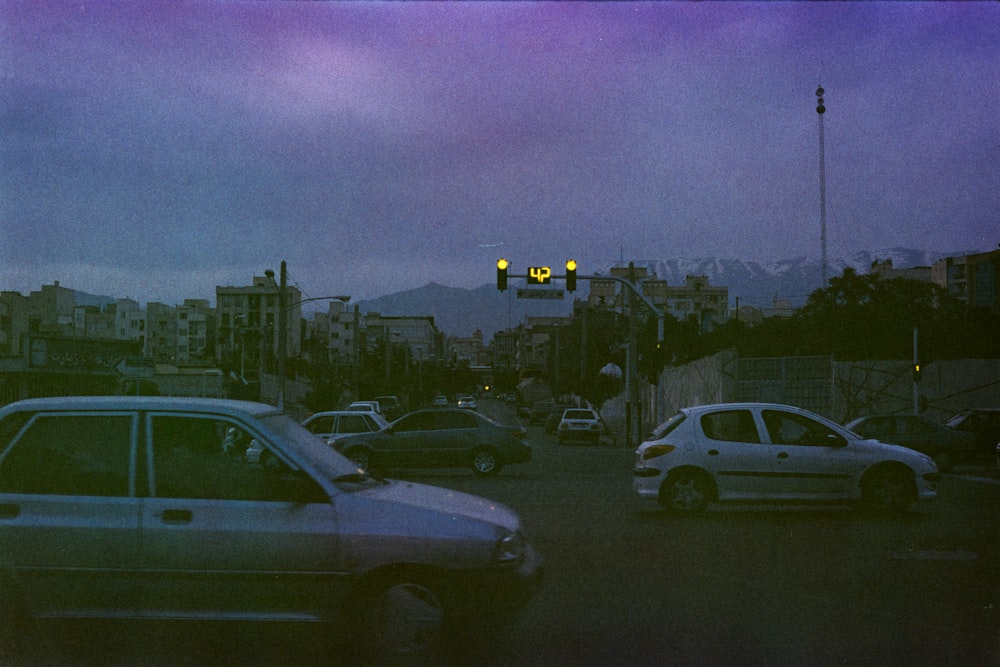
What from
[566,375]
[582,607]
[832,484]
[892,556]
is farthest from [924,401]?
[566,375]

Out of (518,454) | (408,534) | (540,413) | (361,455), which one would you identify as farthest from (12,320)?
(408,534)

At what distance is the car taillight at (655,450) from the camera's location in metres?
14.1

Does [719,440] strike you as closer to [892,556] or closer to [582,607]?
[892,556]

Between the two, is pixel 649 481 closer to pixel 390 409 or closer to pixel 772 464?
pixel 772 464

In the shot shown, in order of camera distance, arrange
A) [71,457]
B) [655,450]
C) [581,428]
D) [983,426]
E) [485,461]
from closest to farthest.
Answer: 1. [71,457]
2. [655,450]
3. [485,461]
4. [983,426]
5. [581,428]

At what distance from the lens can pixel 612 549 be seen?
1119 cm

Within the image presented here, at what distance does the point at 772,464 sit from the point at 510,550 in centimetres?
850

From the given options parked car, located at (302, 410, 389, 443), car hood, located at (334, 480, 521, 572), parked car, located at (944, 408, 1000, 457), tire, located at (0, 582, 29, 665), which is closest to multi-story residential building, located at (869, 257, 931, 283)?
parked car, located at (944, 408, 1000, 457)

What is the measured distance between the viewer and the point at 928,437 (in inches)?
967

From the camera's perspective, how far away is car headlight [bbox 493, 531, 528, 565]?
605cm

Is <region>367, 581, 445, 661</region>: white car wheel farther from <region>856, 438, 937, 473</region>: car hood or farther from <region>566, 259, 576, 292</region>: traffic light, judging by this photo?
<region>566, 259, 576, 292</region>: traffic light

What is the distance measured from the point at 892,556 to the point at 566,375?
67.9 m

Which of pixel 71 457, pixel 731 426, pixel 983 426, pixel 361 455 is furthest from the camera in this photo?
pixel 983 426

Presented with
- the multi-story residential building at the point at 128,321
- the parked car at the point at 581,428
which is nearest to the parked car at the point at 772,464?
the parked car at the point at 581,428
